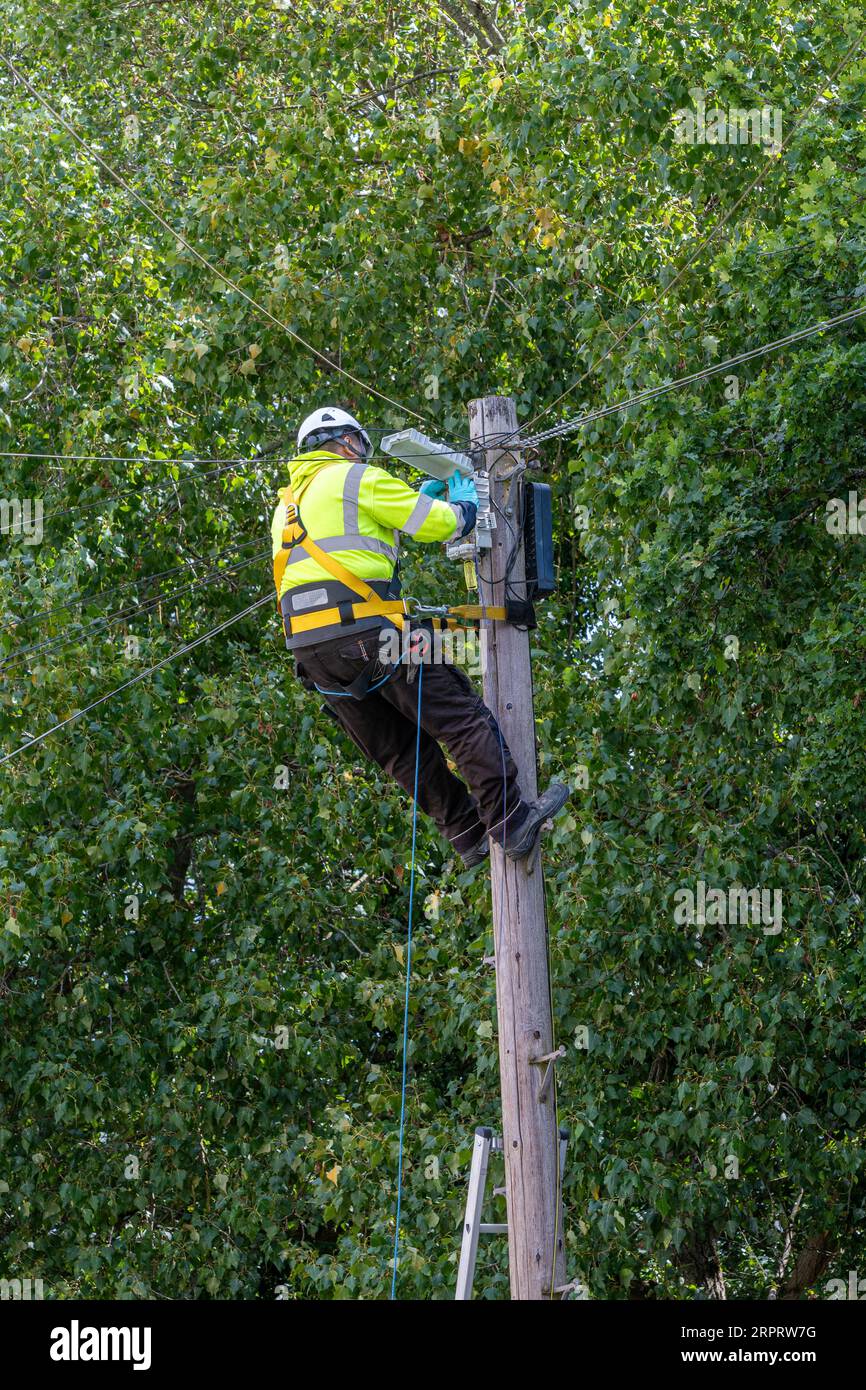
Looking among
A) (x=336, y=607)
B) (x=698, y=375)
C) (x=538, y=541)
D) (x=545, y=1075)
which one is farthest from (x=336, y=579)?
(x=698, y=375)

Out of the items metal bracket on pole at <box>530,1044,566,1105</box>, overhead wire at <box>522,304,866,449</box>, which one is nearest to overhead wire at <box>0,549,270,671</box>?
overhead wire at <box>522,304,866,449</box>

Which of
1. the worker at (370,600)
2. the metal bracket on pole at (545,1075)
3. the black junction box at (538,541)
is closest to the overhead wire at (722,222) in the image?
the black junction box at (538,541)

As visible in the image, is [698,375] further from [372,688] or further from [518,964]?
[518,964]

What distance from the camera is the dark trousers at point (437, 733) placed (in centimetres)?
702

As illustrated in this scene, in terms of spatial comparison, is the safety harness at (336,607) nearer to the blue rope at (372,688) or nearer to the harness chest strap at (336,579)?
the harness chest strap at (336,579)

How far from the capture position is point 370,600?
704cm

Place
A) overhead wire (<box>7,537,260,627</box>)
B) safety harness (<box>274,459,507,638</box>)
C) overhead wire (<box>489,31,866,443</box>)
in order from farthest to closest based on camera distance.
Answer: overhead wire (<box>7,537,260,627</box>) < overhead wire (<box>489,31,866,443</box>) < safety harness (<box>274,459,507,638</box>)

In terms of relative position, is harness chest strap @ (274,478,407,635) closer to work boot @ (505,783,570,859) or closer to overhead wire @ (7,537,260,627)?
work boot @ (505,783,570,859)

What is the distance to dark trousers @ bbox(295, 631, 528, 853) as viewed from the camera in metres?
7.02

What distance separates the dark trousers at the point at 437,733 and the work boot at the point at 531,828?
31 mm

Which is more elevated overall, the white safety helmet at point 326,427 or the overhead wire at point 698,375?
the overhead wire at point 698,375

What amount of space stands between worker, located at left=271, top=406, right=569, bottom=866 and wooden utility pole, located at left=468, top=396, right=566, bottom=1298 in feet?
0.45

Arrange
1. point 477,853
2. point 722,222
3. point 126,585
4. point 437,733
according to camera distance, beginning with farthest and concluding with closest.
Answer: point 126,585
point 722,222
point 477,853
point 437,733

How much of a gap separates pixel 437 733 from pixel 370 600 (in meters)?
0.59
